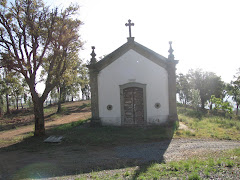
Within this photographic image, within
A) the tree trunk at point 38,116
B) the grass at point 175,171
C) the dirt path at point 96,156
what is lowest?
the dirt path at point 96,156

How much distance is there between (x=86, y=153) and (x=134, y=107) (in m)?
5.60

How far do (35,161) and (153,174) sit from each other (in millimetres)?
4219

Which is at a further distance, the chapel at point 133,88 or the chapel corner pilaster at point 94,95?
the chapel corner pilaster at point 94,95

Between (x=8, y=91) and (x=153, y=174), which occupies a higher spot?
(x=8, y=91)

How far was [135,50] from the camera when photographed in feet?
42.0

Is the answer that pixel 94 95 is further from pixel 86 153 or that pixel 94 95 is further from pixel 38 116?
pixel 86 153

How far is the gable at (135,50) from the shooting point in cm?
1254

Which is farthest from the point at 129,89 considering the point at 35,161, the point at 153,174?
the point at 153,174

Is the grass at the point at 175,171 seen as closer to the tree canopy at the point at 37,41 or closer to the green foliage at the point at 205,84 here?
the tree canopy at the point at 37,41

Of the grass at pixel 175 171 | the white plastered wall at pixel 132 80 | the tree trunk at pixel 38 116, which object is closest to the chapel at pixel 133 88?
the white plastered wall at pixel 132 80

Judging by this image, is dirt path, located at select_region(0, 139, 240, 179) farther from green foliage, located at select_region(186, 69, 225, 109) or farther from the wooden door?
green foliage, located at select_region(186, 69, 225, 109)

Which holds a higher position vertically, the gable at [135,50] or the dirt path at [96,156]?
the gable at [135,50]

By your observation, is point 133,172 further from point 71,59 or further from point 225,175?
point 71,59

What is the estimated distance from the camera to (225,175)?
4.36m
